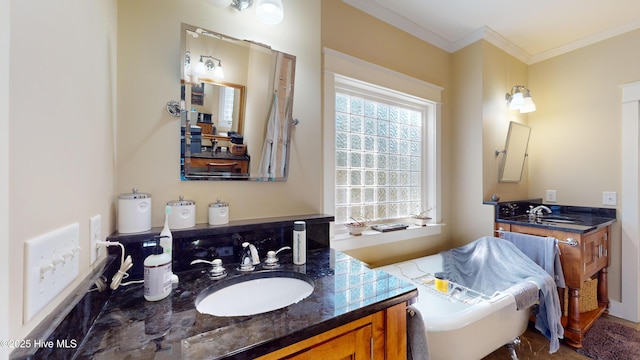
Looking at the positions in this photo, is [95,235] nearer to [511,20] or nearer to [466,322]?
[466,322]

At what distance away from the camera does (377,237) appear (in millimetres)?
1949

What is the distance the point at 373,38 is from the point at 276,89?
111 centimetres

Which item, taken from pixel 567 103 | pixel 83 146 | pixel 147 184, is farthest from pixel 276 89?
pixel 567 103

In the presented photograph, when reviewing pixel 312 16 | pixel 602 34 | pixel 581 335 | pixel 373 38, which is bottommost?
pixel 581 335

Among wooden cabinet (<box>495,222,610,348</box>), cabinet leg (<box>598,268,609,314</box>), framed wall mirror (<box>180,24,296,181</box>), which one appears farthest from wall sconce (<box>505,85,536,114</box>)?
framed wall mirror (<box>180,24,296,181</box>)

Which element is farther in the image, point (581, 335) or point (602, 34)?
point (602, 34)

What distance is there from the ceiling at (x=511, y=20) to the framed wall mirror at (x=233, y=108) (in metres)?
1.05

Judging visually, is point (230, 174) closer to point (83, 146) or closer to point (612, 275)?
point (83, 146)

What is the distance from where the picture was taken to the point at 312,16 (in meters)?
1.48

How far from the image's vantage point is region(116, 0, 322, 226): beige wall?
1.02m

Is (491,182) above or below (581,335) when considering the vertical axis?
above

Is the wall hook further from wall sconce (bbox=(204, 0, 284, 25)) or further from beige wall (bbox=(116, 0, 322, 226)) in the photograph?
wall sconce (bbox=(204, 0, 284, 25))

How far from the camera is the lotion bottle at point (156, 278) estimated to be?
0.78m

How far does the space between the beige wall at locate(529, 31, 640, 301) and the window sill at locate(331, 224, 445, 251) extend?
142cm
